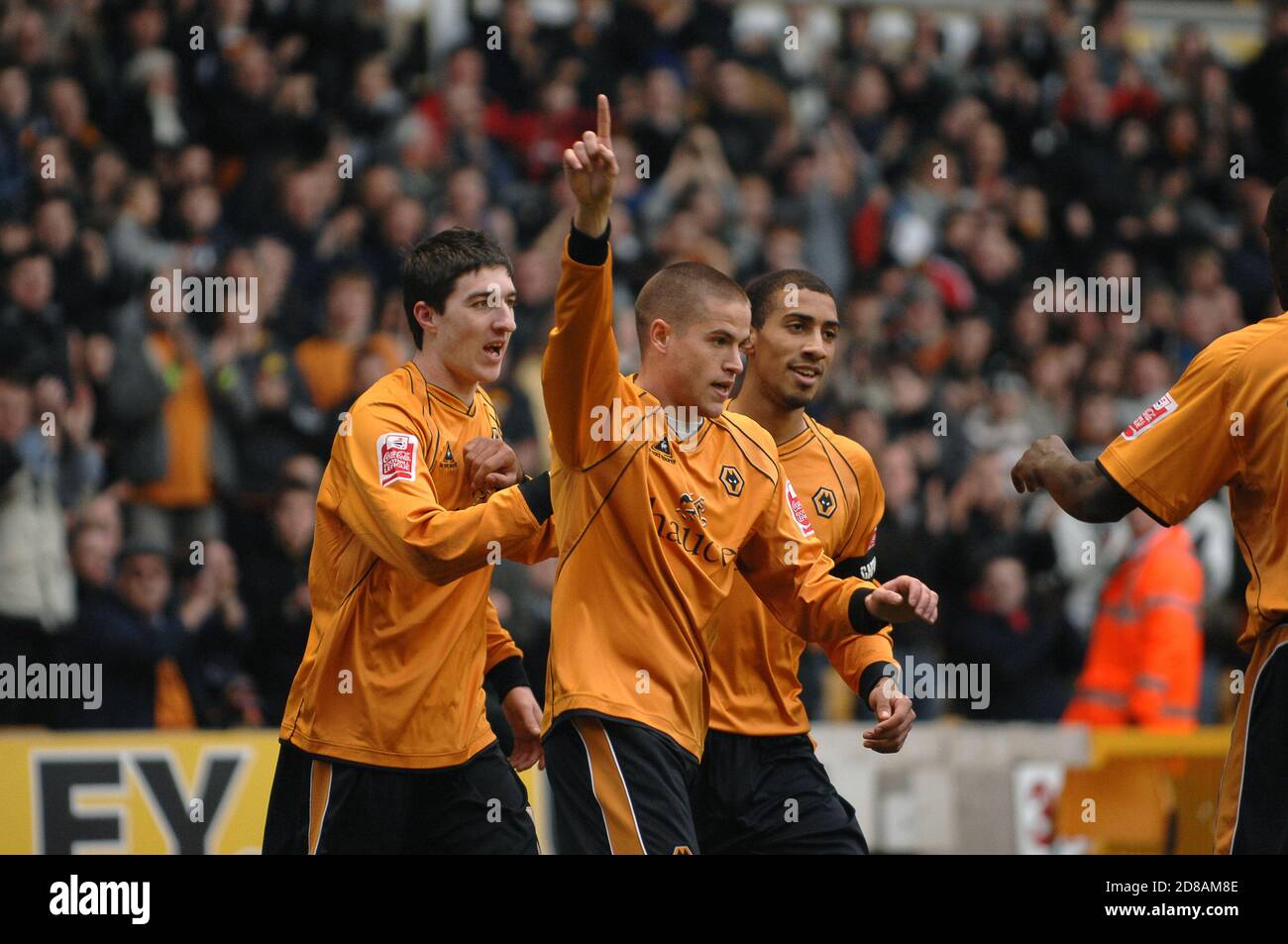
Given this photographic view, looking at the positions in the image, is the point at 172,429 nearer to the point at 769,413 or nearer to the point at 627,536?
the point at 769,413

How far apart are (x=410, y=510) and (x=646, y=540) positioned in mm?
688

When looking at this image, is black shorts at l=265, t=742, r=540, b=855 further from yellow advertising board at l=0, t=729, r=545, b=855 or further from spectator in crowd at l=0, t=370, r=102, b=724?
spectator in crowd at l=0, t=370, r=102, b=724

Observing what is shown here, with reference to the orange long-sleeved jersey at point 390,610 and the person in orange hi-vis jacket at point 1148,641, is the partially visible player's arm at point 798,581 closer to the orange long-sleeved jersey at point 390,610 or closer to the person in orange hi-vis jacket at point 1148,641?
the orange long-sleeved jersey at point 390,610

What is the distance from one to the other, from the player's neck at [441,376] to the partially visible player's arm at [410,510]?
24cm

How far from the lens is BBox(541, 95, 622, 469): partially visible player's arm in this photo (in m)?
4.65

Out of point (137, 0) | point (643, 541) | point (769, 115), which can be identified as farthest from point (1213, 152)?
point (643, 541)

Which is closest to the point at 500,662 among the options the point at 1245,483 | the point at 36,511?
the point at 1245,483

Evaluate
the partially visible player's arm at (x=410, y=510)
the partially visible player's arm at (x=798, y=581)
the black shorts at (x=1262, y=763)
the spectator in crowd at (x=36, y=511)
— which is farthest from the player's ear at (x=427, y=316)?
the spectator in crowd at (x=36, y=511)

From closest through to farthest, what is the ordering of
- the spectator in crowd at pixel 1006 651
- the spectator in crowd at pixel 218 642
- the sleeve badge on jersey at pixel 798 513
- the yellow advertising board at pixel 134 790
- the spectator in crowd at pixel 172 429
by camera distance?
1. the sleeve badge on jersey at pixel 798 513
2. the yellow advertising board at pixel 134 790
3. the spectator in crowd at pixel 218 642
4. the spectator in crowd at pixel 172 429
5. the spectator in crowd at pixel 1006 651

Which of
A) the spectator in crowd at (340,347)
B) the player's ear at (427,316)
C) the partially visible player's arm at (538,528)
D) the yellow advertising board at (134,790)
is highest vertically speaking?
the spectator in crowd at (340,347)

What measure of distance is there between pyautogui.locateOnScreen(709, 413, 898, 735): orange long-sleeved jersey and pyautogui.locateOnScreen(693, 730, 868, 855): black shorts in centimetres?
8

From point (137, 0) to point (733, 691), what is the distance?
773cm

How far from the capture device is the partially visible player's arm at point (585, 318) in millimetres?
4652

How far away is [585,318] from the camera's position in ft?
15.8
